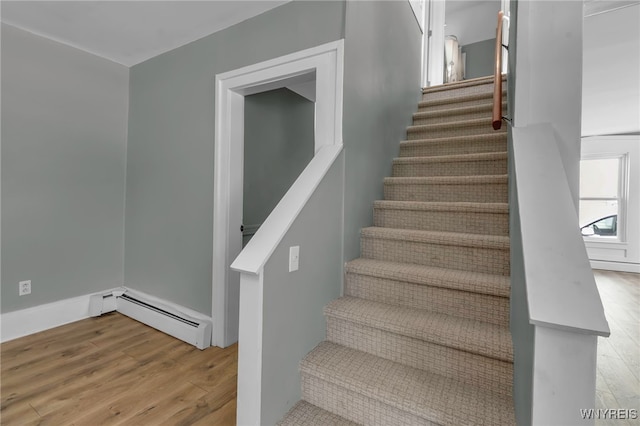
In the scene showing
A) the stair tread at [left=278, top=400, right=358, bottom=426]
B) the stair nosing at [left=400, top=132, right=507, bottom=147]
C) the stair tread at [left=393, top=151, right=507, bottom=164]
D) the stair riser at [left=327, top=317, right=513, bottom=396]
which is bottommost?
the stair tread at [left=278, top=400, right=358, bottom=426]

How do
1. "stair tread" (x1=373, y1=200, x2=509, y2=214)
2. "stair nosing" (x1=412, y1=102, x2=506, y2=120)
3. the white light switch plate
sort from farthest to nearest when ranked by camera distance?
1. "stair nosing" (x1=412, y1=102, x2=506, y2=120)
2. "stair tread" (x1=373, y1=200, x2=509, y2=214)
3. the white light switch plate

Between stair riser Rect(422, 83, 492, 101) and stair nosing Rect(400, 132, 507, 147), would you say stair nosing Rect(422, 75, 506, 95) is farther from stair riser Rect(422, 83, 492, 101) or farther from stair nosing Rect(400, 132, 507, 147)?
stair nosing Rect(400, 132, 507, 147)

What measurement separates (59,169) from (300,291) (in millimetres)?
2485

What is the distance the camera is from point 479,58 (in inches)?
238

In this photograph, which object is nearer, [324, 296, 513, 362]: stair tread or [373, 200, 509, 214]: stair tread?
[324, 296, 513, 362]: stair tread

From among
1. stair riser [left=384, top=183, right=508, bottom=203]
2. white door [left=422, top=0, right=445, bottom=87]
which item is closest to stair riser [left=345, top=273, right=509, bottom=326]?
stair riser [left=384, top=183, right=508, bottom=203]

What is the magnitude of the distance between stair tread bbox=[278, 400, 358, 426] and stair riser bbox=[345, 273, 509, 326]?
0.64m

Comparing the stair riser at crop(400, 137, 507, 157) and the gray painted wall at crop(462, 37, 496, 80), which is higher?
the gray painted wall at crop(462, 37, 496, 80)

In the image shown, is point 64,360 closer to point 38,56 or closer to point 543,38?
point 38,56

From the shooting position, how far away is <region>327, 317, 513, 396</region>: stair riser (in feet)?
4.47

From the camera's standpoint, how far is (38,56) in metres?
2.51

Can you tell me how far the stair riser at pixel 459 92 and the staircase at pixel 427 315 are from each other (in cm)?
117

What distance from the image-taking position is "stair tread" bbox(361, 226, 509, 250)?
173 centimetres

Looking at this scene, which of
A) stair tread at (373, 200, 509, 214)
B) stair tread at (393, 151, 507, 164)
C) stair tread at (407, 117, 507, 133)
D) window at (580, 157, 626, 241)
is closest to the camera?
stair tread at (373, 200, 509, 214)
